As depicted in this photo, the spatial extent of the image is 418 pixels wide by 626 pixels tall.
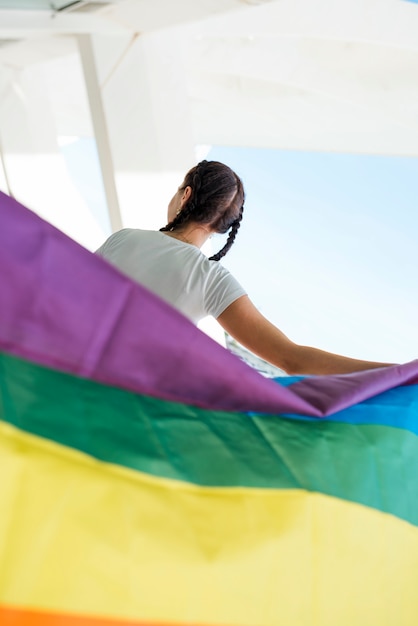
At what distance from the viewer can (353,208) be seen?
20812 millimetres

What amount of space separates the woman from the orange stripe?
106cm

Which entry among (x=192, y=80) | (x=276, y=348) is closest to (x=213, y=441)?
(x=276, y=348)

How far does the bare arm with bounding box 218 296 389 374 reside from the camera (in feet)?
6.08

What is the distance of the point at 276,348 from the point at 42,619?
1205 mm

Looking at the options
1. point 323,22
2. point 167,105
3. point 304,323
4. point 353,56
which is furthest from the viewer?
point 304,323

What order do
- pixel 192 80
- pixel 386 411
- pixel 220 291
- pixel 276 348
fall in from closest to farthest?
pixel 386 411, pixel 276 348, pixel 220 291, pixel 192 80

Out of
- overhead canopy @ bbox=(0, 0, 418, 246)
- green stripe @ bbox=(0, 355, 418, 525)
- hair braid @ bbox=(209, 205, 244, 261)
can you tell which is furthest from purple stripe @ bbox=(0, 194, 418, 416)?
overhead canopy @ bbox=(0, 0, 418, 246)

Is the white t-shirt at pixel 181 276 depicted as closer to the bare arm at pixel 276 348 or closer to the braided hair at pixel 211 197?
the bare arm at pixel 276 348

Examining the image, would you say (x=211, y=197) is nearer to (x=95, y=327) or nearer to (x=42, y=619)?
(x=95, y=327)

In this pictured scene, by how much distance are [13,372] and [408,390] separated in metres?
0.95

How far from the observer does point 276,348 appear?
1.99 m

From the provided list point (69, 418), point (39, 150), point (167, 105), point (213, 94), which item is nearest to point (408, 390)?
point (69, 418)

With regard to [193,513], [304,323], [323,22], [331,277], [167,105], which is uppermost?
[323,22]

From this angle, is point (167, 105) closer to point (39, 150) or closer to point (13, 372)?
point (39, 150)
